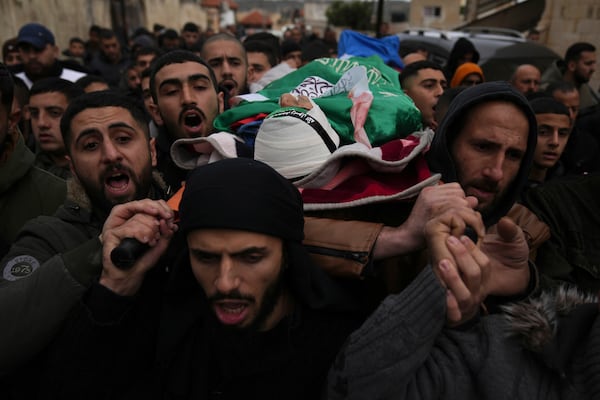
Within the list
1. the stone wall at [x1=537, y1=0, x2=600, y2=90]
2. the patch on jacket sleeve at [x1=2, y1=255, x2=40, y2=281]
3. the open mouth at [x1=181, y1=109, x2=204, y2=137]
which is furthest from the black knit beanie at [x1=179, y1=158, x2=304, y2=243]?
the stone wall at [x1=537, y1=0, x2=600, y2=90]

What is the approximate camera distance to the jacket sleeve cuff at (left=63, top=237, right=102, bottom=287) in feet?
4.89

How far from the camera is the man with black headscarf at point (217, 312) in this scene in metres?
1.40

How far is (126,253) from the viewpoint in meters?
1.35

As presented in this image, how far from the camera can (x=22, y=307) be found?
1.46m

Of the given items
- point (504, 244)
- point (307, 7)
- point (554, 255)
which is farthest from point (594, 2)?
point (307, 7)

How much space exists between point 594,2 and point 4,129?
11800mm

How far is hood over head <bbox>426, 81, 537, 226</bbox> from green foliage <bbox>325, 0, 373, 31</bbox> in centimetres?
3814

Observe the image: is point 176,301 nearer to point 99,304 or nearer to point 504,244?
point 99,304

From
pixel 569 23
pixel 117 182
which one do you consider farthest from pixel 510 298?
pixel 569 23

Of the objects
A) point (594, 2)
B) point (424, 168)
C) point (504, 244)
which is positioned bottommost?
point (504, 244)

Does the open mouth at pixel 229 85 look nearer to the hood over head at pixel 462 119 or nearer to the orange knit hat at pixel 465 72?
the hood over head at pixel 462 119

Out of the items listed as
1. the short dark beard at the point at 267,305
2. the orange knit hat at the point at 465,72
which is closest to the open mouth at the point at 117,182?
the short dark beard at the point at 267,305

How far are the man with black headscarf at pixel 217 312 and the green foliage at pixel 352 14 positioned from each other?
38.8 meters

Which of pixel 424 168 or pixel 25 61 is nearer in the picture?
pixel 424 168
